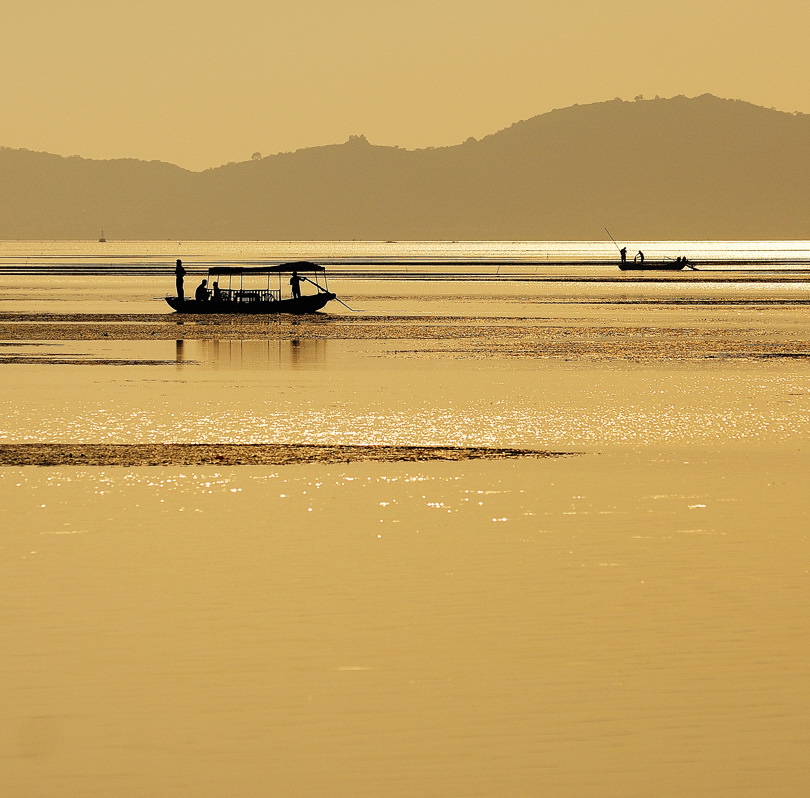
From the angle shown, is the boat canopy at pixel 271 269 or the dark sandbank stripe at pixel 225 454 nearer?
the dark sandbank stripe at pixel 225 454

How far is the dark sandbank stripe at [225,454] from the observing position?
2691 centimetres

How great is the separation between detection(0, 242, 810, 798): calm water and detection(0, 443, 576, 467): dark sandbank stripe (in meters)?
0.92

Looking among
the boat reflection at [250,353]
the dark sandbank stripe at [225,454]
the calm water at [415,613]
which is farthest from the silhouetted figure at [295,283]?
the dark sandbank stripe at [225,454]

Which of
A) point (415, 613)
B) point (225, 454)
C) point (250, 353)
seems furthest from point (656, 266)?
point (415, 613)

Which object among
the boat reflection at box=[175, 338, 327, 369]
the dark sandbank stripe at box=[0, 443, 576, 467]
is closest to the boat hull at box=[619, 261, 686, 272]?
the boat reflection at box=[175, 338, 327, 369]

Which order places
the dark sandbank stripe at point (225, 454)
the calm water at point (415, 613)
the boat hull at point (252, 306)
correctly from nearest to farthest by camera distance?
the calm water at point (415, 613), the dark sandbank stripe at point (225, 454), the boat hull at point (252, 306)

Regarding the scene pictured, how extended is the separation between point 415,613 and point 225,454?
1283 cm

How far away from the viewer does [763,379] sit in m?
44.2

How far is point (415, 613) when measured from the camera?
1560 centimetres

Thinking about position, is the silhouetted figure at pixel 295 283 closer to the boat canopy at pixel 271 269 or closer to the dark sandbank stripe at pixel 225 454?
the boat canopy at pixel 271 269

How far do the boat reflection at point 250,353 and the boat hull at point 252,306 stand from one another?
20080 mm

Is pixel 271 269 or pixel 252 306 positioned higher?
pixel 271 269

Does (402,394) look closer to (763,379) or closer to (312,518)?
(763,379)

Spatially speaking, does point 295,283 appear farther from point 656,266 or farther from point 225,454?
point 656,266
